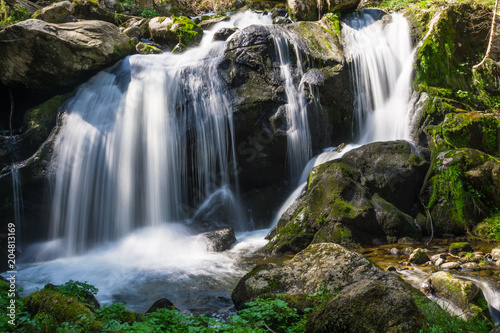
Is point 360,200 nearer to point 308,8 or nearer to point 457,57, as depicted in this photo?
point 457,57

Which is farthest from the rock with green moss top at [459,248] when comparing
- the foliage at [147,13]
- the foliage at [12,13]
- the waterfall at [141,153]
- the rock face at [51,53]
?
the foliage at [147,13]

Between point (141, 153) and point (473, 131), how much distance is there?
332 inches

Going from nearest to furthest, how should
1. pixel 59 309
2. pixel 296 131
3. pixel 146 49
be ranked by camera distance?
pixel 59 309, pixel 296 131, pixel 146 49

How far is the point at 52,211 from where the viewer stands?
8359 millimetres

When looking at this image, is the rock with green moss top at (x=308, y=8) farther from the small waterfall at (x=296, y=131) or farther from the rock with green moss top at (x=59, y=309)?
the rock with green moss top at (x=59, y=309)

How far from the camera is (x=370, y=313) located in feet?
9.16

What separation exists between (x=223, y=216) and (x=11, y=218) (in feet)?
16.4

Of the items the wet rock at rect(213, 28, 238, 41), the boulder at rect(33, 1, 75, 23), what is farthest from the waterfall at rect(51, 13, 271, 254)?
the boulder at rect(33, 1, 75, 23)

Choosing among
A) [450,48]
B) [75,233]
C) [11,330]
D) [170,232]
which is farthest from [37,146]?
[450,48]

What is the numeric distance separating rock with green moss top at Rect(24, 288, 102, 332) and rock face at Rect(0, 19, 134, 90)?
801cm

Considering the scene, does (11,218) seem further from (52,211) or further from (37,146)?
(37,146)

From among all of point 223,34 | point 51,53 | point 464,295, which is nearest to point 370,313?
point 464,295

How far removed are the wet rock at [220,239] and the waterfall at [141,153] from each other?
148cm

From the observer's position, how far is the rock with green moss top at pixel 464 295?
383cm
